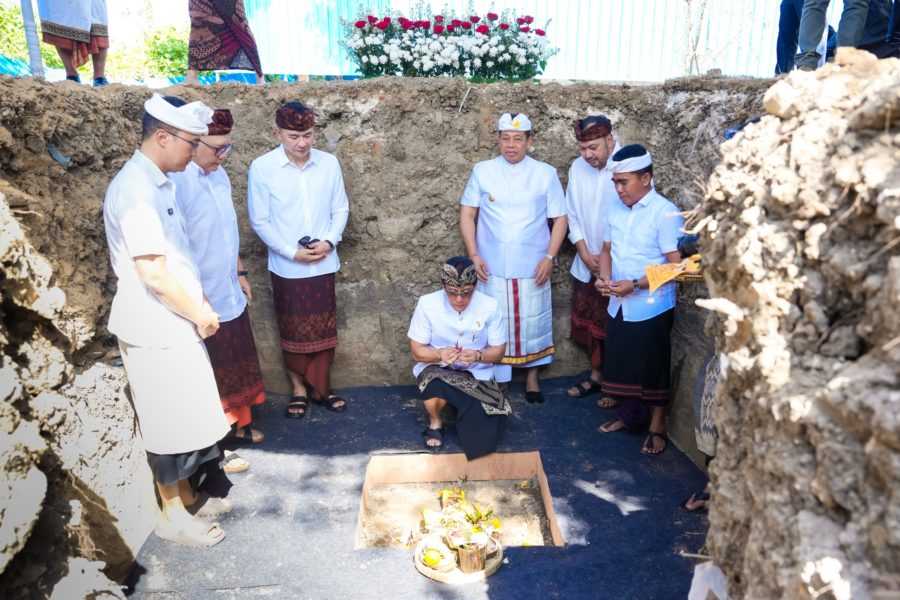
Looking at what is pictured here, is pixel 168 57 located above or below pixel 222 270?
above

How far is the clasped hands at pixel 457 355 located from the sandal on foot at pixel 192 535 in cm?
162

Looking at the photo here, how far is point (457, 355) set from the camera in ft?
13.4

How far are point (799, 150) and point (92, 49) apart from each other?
5051 millimetres

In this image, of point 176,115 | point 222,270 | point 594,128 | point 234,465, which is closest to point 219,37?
point 222,270

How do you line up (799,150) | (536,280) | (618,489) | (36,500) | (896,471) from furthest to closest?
1. (536,280)
2. (618,489)
3. (36,500)
4. (799,150)
5. (896,471)

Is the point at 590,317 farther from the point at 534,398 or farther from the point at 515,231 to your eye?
the point at 515,231

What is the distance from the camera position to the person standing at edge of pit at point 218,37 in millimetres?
5164

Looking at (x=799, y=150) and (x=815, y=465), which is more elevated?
(x=799, y=150)

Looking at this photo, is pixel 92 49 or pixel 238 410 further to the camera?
pixel 92 49

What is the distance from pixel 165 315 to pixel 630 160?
2.67 m

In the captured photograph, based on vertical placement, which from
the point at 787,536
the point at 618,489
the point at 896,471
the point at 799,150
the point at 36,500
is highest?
the point at 799,150

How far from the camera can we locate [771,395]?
4.38 feet

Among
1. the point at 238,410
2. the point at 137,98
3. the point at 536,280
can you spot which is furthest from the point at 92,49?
the point at 536,280

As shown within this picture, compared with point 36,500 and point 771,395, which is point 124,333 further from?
point 771,395
